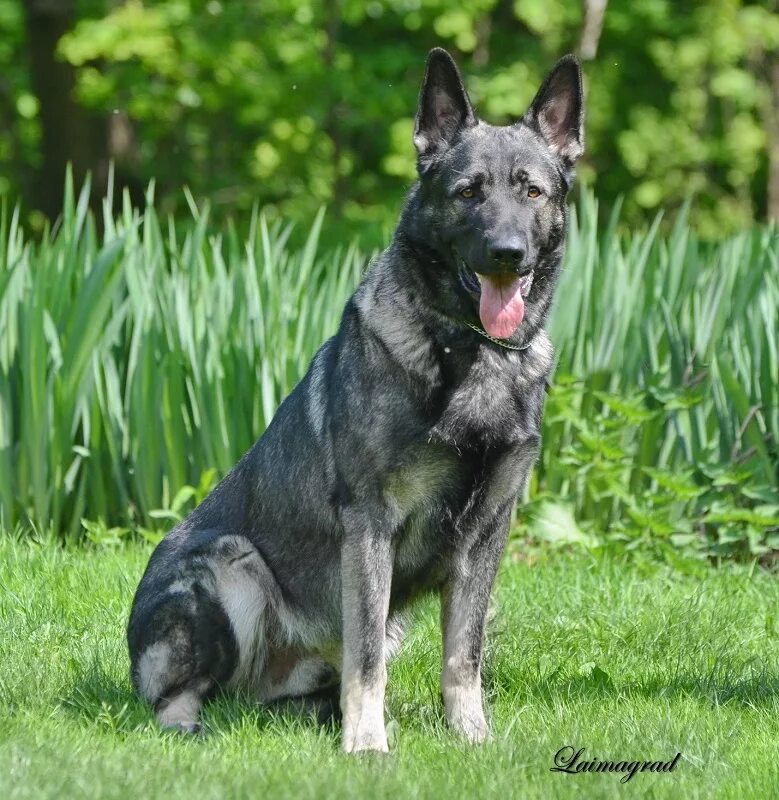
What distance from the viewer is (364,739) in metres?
3.24

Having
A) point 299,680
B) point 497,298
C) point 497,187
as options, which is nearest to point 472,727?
point 299,680

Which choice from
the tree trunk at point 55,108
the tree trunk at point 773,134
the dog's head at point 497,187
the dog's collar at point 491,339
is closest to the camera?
the dog's head at point 497,187

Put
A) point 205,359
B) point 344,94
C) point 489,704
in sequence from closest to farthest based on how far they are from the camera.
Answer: point 489,704 < point 205,359 < point 344,94

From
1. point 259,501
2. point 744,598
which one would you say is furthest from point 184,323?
point 744,598

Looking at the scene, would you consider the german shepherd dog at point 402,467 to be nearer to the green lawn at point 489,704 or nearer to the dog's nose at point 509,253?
the dog's nose at point 509,253

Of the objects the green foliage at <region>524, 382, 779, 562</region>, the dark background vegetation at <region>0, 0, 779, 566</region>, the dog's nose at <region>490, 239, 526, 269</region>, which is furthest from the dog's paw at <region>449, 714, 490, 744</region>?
the green foliage at <region>524, 382, 779, 562</region>

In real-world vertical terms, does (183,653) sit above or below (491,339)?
below

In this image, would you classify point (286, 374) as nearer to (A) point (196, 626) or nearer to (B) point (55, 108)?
(A) point (196, 626)

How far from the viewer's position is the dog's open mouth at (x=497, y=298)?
338 cm

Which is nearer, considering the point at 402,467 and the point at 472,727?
the point at 402,467

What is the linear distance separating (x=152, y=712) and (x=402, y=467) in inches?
38.8

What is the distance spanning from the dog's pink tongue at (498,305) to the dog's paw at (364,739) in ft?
3.69

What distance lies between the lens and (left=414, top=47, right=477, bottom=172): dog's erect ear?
11.8 ft

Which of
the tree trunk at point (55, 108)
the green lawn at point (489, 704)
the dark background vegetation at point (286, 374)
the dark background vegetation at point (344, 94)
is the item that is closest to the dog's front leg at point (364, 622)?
the green lawn at point (489, 704)
